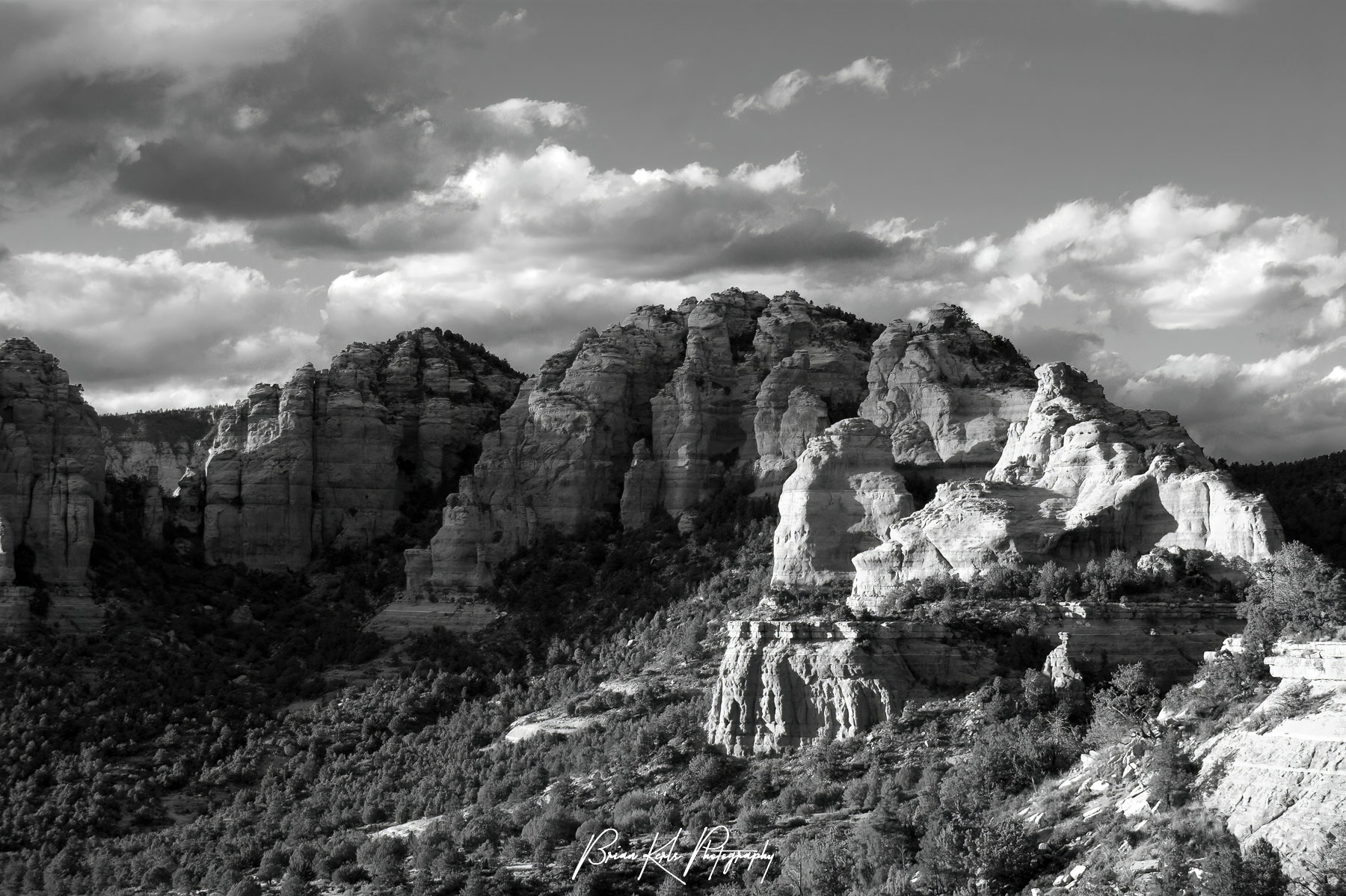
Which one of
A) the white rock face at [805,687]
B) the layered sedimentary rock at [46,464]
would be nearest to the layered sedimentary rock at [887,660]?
the white rock face at [805,687]

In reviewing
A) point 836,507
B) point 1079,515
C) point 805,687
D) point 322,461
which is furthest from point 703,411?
point 805,687

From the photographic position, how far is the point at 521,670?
114 metres

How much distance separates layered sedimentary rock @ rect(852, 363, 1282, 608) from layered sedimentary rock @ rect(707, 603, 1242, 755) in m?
5.65

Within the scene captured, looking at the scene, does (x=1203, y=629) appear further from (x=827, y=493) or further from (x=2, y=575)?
(x=2, y=575)

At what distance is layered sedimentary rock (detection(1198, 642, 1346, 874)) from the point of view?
59156 mm

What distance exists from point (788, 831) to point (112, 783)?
38263 millimetres

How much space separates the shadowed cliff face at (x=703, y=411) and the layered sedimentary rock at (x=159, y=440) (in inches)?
1898

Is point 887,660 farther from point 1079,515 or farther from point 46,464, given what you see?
point 46,464

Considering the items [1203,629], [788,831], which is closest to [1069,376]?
[1203,629]

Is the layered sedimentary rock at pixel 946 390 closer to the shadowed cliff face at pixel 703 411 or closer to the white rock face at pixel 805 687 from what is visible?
the shadowed cliff face at pixel 703 411

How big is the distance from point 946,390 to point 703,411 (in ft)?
51.7

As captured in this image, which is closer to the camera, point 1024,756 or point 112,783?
point 1024,756

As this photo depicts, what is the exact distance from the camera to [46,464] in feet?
397

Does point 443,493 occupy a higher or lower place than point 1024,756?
higher
